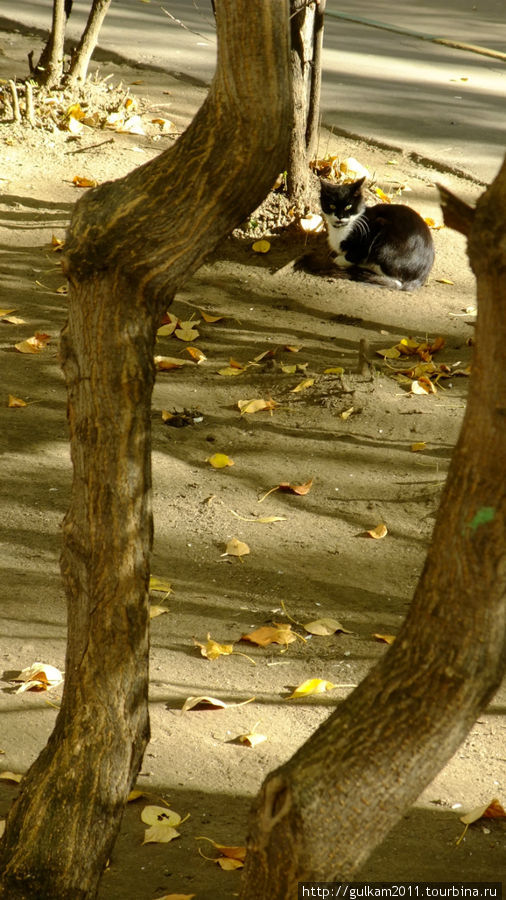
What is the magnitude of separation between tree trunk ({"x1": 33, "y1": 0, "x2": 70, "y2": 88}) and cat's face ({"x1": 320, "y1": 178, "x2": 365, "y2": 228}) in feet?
11.1

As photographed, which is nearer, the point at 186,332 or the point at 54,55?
the point at 186,332

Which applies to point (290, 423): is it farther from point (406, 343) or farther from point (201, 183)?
point (201, 183)

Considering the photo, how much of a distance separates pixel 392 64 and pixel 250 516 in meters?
8.99

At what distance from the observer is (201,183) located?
6.41ft

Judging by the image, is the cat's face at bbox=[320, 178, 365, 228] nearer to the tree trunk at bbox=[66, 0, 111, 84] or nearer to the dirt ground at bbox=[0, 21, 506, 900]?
the dirt ground at bbox=[0, 21, 506, 900]

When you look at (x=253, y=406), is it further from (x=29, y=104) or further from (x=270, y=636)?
(x=29, y=104)

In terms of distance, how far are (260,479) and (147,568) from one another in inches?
97.2

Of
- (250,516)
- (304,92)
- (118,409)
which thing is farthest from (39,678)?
(304,92)

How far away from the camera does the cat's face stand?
6281mm

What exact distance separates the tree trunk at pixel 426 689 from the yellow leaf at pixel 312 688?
1.50 meters

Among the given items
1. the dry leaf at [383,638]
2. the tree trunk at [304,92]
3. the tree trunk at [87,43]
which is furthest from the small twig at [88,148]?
the dry leaf at [383,638]

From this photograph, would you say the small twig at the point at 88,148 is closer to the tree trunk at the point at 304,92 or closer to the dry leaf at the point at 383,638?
the tree trunk at the point at 304,92

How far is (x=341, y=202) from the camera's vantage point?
6.29 metres

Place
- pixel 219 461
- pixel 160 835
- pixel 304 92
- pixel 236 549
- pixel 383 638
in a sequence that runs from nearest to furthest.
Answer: pixel 160 835
pixel 383 638
pixel 236 549
pixel 219 461
pixel 304 92
